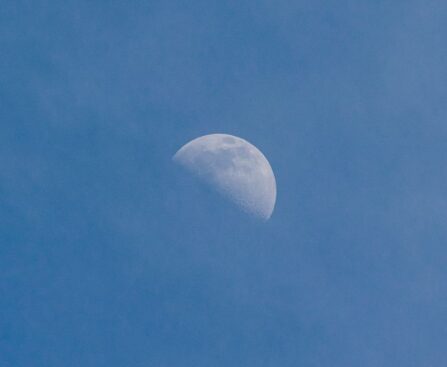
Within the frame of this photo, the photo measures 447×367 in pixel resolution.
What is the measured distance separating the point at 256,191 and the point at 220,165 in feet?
3.66

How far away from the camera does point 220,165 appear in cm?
1416

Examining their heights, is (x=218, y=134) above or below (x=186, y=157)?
above

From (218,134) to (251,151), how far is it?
987mm

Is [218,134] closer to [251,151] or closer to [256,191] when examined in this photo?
[251,151]

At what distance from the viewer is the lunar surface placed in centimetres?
1402

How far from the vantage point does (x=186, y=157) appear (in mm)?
14492

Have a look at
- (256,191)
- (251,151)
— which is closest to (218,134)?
(251,151)

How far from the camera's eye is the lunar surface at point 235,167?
14.0 metres

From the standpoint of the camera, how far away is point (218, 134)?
14930 mm

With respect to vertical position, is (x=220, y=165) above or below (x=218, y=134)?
below

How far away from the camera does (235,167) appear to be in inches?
563

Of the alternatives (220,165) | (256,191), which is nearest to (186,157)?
(220,165)

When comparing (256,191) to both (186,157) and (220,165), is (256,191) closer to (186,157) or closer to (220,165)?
(220,165)

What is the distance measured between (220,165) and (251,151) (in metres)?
1.10
